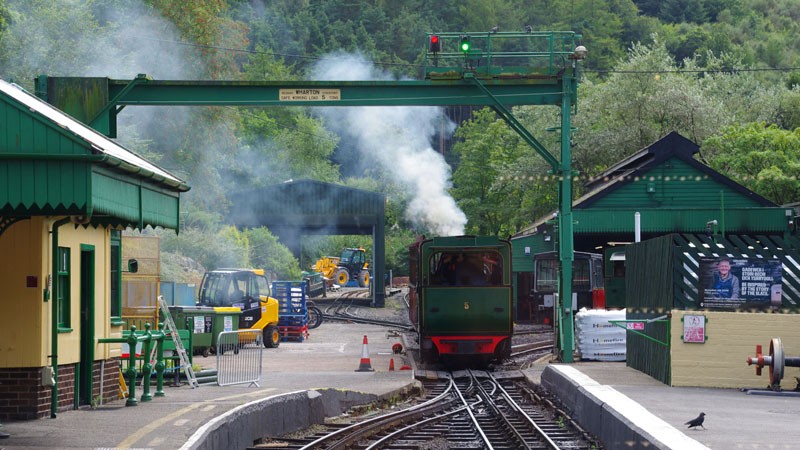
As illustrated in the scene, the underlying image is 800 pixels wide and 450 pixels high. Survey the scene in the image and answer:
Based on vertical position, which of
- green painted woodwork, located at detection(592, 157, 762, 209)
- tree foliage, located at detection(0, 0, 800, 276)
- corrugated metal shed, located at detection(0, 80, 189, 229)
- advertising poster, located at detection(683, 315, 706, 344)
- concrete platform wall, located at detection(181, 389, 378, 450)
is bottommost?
concrete platform wall, located at detection(181, 389, 378, 450)

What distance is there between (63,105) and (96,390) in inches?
343

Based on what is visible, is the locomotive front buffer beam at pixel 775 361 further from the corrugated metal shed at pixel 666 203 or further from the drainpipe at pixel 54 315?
the corrugated metal shed at pixel 666 203

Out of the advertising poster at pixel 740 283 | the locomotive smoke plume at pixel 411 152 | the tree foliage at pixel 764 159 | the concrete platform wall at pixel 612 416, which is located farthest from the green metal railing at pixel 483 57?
the tree foliage at pixel 764 159

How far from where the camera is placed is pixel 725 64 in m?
81.7

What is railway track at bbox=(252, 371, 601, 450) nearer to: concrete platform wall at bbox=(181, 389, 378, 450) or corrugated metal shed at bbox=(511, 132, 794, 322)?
concrete platform wall at bbox=(181, 389, 378, 450)

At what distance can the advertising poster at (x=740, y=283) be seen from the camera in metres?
16.6

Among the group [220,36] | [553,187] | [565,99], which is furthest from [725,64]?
[565,99]

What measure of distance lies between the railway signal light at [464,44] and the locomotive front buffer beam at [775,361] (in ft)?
33.7

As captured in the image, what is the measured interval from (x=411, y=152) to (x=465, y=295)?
3000 cm

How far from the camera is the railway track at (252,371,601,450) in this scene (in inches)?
569

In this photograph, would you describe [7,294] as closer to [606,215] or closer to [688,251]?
[688,251]

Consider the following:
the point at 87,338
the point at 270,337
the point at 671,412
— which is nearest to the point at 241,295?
the point at 270,337

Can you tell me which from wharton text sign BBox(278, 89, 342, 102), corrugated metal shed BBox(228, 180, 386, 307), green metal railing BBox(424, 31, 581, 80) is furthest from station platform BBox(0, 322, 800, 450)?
Result: corrugated metal shed BBox(228, 180, 386, 307)

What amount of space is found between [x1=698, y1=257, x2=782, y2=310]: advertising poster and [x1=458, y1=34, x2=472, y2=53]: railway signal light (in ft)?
28.1
